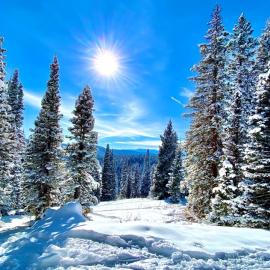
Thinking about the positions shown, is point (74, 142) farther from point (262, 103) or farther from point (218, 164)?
point (262, 103)

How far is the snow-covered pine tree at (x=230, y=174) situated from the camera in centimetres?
1669

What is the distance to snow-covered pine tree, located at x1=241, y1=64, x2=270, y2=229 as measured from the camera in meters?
14.7

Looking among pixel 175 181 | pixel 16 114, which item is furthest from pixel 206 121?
pixel 16 114

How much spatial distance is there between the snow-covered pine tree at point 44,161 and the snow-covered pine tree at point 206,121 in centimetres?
1105

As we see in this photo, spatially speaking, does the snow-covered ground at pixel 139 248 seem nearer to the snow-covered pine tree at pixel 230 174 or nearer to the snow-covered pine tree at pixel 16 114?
the snow-covered pine tree at pixel 230 174

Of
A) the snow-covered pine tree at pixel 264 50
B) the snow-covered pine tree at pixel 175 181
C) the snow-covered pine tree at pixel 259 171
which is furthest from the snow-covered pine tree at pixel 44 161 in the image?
the snow-covered pine tree at pixel 175 181

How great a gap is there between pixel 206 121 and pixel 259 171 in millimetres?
8270

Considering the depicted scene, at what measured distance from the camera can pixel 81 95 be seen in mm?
29141

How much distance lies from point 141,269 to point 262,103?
38.0 feet

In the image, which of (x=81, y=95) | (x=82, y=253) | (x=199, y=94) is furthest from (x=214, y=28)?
(x=82, y=253)

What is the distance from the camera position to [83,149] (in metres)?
28.5

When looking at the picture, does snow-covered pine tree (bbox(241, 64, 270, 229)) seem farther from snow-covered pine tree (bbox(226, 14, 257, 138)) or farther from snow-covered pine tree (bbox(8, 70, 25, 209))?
snow-covered pine tree (bbox(8, 70, 25, 209))

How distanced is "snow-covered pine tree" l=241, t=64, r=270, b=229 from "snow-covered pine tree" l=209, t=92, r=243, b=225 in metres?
0.80

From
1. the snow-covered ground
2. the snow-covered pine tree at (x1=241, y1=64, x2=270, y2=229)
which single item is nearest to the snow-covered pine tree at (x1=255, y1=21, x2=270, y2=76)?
the snow-covered pine tree at (x1=241, y1=64, x2=270, y2=229)
